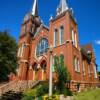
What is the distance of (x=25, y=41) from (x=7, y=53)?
1884cm

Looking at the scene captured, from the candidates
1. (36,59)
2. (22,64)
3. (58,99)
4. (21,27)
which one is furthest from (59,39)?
(21,27)

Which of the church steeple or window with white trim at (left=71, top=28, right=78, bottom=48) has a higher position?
the church steeple

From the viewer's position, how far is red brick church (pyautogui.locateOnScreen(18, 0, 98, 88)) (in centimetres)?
2535

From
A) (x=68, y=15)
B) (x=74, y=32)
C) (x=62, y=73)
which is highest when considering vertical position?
(x=68, y=15)

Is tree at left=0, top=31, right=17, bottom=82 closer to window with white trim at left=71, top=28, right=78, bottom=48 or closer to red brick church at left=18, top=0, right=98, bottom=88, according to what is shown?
red brick church at left=18, top=0, right=98, bottom=88

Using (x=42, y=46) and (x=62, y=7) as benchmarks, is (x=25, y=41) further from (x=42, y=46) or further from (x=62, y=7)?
(x=62, y=7)

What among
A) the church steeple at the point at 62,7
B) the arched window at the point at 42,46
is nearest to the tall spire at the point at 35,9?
the church steeple at the point at 62,7

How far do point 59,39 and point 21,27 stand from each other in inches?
701

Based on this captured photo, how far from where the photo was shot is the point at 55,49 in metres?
27.4

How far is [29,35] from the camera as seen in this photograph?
3741cm

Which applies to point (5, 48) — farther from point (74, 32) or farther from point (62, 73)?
point (74, 32)

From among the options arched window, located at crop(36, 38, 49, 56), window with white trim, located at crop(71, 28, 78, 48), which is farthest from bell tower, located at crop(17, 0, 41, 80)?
window with white trim, located at crop(71, 28, 78, 48)

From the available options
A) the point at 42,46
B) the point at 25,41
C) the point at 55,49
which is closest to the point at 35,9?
the point at 25,41

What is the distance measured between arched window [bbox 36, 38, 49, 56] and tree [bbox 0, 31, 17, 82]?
13.3 meters
